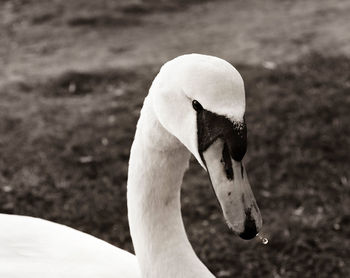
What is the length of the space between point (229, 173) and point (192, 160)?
2839 millimetres

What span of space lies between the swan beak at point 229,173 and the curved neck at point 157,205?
0.93 ft

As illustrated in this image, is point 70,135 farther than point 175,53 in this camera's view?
No

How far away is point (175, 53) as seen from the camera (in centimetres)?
679

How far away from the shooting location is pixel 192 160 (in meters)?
4.75

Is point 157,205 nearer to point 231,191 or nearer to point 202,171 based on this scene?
Result: point 231,191

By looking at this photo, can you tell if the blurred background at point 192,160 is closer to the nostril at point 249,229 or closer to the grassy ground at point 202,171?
the grassy ground at point 202,171

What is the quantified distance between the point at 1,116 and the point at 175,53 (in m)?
2.01

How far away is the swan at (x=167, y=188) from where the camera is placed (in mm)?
1864

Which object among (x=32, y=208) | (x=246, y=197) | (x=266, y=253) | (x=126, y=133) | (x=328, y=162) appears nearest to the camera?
(x=246, y=197)

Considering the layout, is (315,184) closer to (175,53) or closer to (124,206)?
(124,206)

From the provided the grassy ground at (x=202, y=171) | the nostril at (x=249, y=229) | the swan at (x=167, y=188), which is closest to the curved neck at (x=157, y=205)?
the swan at (x=167, y=188)

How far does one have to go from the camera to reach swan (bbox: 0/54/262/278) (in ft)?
6.12

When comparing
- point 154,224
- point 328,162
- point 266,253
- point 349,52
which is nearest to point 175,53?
point 349,52

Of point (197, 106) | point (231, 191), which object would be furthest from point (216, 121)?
point (231, 191)
